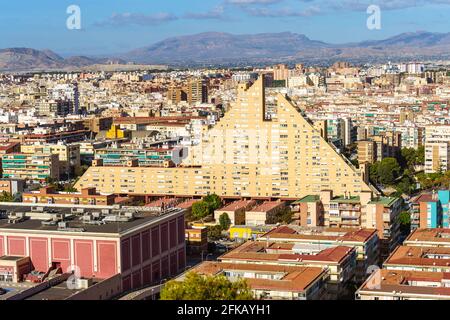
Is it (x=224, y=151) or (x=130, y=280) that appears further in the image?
(x=224, y=151)

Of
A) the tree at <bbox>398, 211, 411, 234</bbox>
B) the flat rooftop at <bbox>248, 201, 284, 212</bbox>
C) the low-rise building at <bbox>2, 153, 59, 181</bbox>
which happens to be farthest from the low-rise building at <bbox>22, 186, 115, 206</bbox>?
the low-rise building at <bbox>2, 153, 59, 181</bbox>

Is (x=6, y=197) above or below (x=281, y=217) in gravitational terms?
above

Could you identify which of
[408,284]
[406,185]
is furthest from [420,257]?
[406,185]

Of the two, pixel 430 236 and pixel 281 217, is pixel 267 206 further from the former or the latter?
pixel 430 236

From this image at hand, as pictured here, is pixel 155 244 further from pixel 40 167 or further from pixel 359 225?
pixel 40 167

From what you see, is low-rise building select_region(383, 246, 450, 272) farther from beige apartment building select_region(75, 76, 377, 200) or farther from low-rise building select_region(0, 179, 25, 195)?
low-rise building select_region(0, 179, 25, 195)
